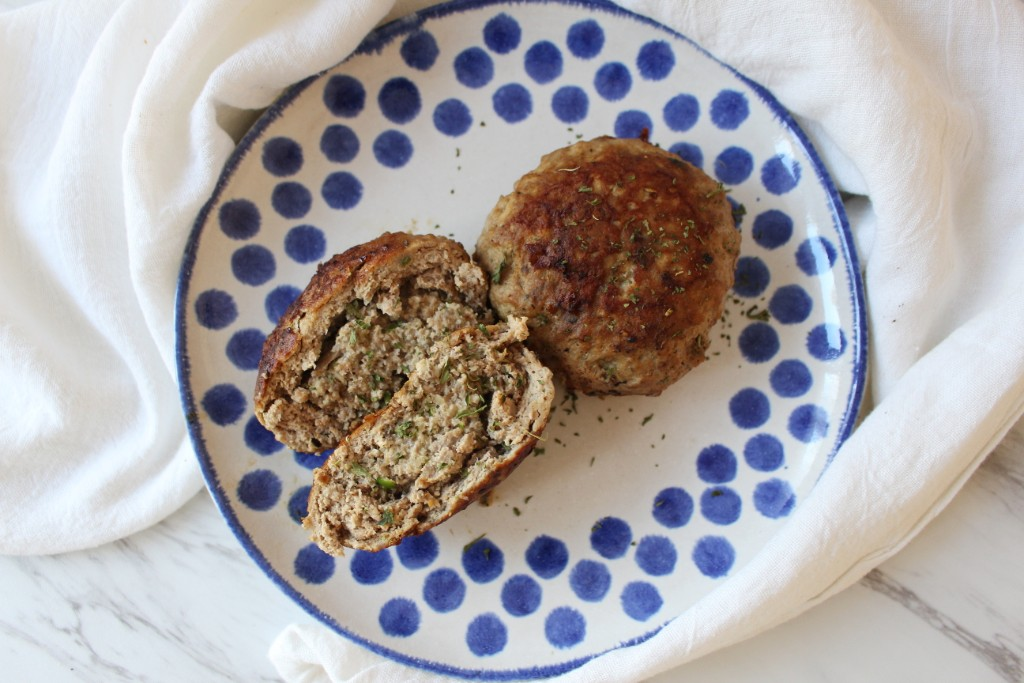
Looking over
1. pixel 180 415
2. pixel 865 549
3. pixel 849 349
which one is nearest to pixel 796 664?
pixel 865 549

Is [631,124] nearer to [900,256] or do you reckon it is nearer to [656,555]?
[900,256]

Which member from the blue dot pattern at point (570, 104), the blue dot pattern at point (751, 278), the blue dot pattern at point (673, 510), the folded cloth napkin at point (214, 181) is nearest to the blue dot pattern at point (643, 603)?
the folded cloth napkin at point (214, 181)

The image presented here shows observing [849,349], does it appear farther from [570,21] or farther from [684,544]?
[570,21]

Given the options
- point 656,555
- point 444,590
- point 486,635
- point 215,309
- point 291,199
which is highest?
point 291,199

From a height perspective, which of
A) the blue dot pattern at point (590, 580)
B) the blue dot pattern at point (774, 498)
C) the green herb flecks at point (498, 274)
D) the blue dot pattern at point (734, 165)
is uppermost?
the blue dot pattern at point (734, 165)

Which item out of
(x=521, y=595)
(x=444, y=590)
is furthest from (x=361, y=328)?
(x=521, y=595)

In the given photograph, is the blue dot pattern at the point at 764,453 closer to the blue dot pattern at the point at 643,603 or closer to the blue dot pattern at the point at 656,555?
the blue dot pattern at the point at 656,555
